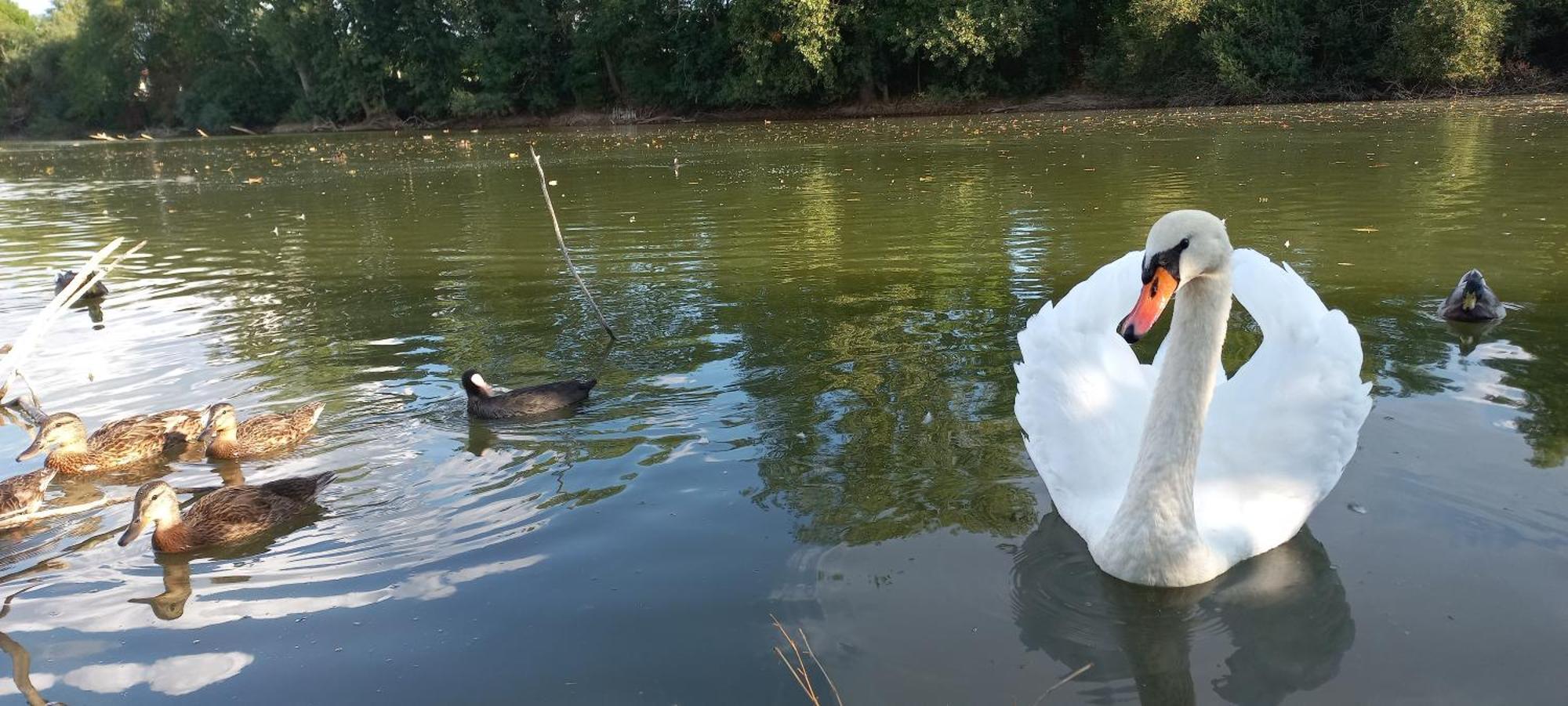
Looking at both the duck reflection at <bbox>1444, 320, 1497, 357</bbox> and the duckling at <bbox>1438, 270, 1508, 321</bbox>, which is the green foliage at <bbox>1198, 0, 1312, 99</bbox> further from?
the duck reflection at <bbox>1444, 320, 1497, 357</bbox>

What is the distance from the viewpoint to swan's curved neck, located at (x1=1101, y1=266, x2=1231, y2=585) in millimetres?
3562

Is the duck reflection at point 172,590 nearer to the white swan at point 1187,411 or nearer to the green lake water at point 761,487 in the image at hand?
the green lake water at point 761,487

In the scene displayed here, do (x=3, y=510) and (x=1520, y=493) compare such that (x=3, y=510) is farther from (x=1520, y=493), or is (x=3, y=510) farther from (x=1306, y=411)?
(x=1520, y=493)

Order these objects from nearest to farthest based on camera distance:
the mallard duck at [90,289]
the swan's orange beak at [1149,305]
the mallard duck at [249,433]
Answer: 1. the swan's orange beak at [1149,305]
2. the mallard duck at [249,433]
3. the mallard duck at [90,289]

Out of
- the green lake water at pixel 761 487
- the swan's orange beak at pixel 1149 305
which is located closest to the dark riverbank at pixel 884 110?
the green lake water at pixel 761 487

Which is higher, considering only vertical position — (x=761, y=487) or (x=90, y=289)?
(x=90, y=289)

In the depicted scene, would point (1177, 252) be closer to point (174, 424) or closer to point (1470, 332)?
point (1470, 332)

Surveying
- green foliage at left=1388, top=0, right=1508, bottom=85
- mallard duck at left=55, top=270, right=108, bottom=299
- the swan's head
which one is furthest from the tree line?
the swan's head

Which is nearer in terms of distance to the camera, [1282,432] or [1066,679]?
[1066,679]

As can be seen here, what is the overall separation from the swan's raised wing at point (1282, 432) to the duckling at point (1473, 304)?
2.76 meters

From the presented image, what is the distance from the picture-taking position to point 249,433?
5703mm

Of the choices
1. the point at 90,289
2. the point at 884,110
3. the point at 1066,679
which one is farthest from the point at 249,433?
the point at 884,110

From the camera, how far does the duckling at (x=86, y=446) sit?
5660 millimetres

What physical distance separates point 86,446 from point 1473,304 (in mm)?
7797
